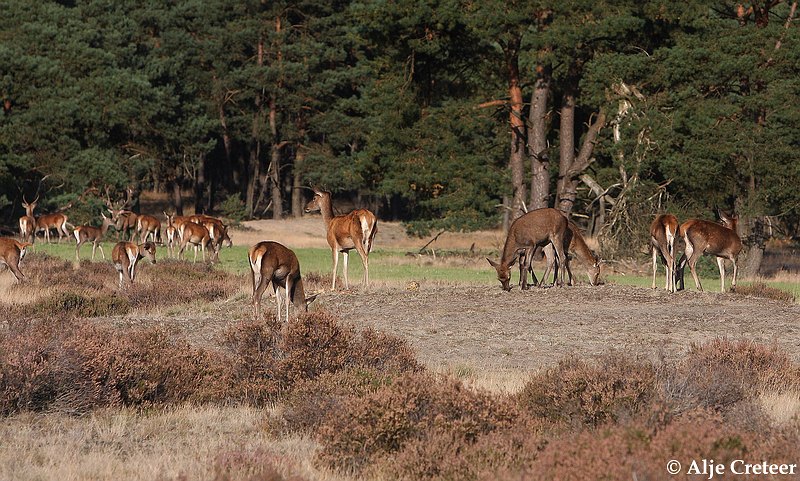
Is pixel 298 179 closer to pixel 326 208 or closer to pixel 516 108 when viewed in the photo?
pixel 516 108

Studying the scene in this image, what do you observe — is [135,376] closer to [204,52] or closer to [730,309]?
[730,309]

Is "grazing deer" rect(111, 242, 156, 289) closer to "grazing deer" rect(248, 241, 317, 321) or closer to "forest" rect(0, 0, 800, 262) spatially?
"forest" rect(0, 0, 800, 262)

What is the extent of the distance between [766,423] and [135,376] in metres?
5.92

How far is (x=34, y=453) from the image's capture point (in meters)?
8.42

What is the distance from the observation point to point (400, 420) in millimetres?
8469

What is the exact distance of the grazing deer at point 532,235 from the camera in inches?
862

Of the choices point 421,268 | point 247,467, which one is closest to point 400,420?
point 247,467

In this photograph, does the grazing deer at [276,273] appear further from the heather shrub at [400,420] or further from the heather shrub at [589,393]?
the heather shrub at [400,420]

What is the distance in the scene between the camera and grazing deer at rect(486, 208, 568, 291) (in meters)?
21.9

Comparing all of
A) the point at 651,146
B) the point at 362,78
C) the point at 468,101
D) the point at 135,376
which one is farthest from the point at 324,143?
the point at 135,376

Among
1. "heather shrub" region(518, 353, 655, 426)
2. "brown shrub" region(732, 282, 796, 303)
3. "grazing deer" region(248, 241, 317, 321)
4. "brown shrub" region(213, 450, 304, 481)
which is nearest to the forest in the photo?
"brown shrub" region(732, 282, 796, 303)

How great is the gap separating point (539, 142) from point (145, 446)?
27381 millimetres

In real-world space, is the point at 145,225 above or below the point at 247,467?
above

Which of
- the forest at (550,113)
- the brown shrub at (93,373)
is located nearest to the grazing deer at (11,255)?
the forest at (550,113)
